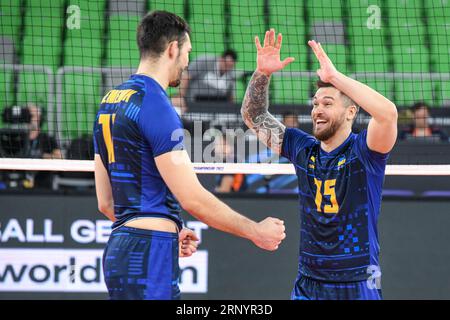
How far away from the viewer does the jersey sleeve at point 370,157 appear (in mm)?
5191

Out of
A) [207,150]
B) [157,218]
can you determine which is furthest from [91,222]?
[157,218]

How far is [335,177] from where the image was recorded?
5305mm

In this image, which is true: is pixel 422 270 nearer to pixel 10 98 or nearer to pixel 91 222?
pixel 91 222

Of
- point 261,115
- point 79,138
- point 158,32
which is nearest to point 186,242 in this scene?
point 158,32

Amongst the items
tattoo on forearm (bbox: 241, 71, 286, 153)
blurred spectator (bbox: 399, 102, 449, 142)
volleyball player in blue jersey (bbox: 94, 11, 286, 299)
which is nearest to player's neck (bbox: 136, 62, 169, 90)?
volleyball player in blue jersey (bbox: 94, 11, 286, 299)

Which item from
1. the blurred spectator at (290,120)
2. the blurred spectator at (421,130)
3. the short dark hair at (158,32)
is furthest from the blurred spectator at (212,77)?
the short dark hair at (158,32)

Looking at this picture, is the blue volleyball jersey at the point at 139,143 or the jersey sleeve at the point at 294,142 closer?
the blue volleyball jersey at the point at 139,143

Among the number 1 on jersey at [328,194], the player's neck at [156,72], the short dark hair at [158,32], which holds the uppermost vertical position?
the short dark hair at [158,32]

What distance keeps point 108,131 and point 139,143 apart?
0.22 metres

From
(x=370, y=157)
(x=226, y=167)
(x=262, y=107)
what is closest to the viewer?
(x=370, y=157)

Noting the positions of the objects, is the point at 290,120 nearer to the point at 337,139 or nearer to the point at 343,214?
the point at 337,139

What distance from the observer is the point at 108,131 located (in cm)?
446

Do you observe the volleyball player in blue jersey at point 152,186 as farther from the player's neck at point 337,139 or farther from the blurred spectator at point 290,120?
the blurred spectator at point 290,120
